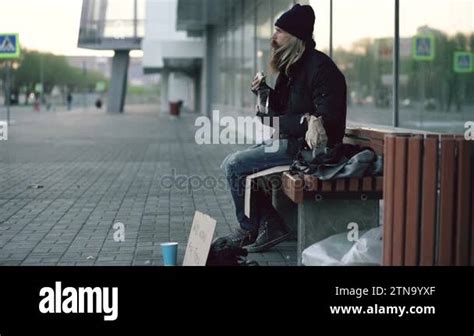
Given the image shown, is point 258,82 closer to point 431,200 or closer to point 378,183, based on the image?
point 378,183

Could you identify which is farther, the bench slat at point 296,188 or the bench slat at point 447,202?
the bench slat at point 296,188

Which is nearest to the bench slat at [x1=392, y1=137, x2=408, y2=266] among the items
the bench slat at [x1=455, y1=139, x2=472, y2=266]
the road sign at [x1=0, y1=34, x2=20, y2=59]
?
the bench slat at [x1=455, y1=139, x2=472, y2=266]

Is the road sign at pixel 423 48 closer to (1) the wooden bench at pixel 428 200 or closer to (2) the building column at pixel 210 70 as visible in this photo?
(1) the wooden bench at pixel 428 200

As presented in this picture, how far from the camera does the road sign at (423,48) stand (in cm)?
947

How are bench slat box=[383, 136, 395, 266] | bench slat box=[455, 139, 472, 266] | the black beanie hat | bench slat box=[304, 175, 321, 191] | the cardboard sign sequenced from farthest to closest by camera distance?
the black beanie hat → bench slat box=[304, 175, 321, 191] → the cardboard sign → bench slat box=[383, 136, 395, 266] → bench slat box=[455, 139, 472, 266]

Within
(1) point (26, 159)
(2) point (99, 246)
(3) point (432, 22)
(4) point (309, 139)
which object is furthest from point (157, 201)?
(1) point (26, 159)

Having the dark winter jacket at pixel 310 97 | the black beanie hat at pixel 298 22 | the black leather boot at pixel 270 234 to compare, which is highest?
the black beanie hat at pixel 298 22

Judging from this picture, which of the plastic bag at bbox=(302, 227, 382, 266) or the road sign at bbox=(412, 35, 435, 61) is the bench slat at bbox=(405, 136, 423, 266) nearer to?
the plastic bag at bbox=(302, 227, 382, 266)

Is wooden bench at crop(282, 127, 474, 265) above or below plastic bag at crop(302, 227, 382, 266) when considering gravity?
above

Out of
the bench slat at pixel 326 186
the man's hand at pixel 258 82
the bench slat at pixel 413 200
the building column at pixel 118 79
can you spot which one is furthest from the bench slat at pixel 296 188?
the building column at pixel 118 79

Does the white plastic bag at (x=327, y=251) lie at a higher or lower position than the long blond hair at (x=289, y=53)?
lower

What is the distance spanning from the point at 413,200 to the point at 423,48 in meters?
5.66

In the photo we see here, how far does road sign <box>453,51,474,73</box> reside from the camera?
8562mm
